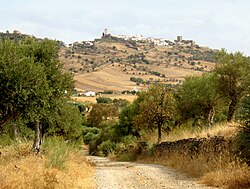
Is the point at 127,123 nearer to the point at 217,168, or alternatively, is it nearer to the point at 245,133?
the point at 217,168

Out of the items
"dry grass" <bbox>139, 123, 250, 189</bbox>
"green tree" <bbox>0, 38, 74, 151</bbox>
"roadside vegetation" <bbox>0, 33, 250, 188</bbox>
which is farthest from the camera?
"green tree" <bbox>0, 38, 74, 151</bbox>

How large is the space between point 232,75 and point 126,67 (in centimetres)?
12275

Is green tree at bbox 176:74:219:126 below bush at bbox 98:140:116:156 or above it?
above

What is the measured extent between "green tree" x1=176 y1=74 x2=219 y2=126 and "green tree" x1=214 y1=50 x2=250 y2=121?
3.65 m

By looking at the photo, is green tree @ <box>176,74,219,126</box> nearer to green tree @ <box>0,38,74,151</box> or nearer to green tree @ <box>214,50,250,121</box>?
green tree @ <box>214,50,250,121</box>

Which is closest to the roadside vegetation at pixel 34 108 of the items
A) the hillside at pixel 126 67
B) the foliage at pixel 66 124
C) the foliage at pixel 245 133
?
the foliage at pixel 245 133

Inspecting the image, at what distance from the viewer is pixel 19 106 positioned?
22125mm

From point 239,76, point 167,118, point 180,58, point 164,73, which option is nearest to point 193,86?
point 167,118

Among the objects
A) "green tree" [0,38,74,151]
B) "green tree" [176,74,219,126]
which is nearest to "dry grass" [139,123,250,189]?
"green tree" [0,38,74,151]

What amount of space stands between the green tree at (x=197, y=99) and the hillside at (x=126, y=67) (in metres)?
72.9

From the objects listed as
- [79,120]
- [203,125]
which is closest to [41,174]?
[203,125]

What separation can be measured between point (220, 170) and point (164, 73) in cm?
13595

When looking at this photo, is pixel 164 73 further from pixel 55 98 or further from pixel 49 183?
pixel 49 183

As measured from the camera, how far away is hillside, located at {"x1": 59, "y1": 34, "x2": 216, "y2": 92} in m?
141
